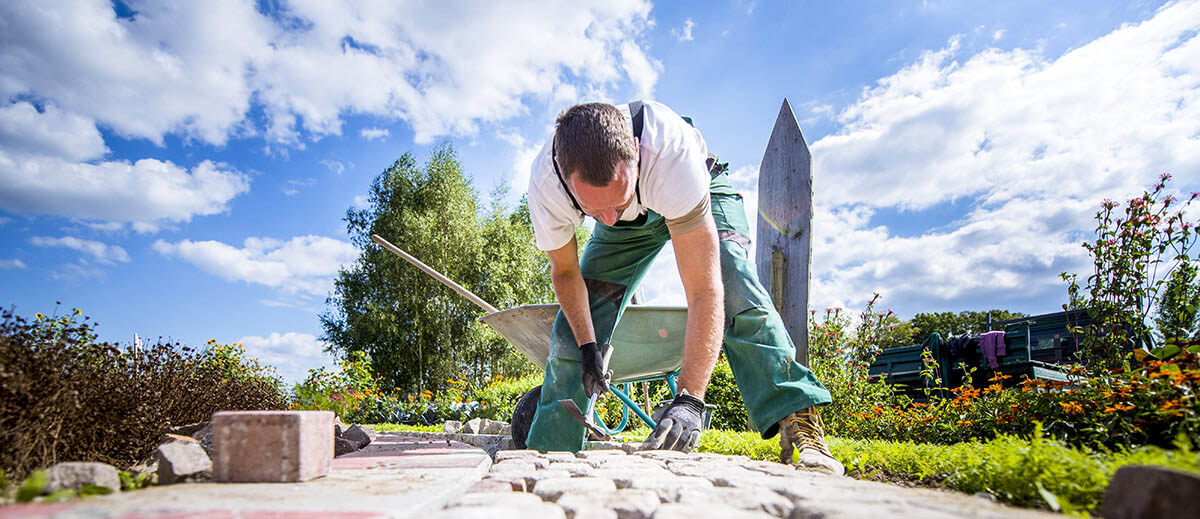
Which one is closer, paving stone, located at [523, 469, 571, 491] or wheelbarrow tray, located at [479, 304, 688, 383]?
paving stone, located at [523, 469, 571, 491]

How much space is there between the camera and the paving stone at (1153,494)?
81 cm

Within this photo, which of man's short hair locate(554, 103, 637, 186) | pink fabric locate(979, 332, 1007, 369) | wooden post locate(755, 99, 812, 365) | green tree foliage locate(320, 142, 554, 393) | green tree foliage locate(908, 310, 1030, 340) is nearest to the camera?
man's short hair locate(554, 103, 637, 186)

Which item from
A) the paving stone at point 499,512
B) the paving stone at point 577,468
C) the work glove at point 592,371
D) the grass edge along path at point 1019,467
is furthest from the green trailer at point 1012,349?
the paving stone at point 499,512

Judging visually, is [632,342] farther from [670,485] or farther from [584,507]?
[584,507]

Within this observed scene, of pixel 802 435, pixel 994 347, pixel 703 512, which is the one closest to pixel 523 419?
pixel 802 435

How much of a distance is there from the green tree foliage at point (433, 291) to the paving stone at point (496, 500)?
1183 cm

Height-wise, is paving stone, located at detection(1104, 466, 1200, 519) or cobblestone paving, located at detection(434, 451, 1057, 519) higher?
paving stone, located at detection(1104, 466, 1200, 519)

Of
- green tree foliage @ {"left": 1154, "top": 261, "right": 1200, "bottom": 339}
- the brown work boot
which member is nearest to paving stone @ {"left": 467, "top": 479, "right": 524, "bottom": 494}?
the brown work boot

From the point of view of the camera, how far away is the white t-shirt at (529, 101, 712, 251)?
2090 mm

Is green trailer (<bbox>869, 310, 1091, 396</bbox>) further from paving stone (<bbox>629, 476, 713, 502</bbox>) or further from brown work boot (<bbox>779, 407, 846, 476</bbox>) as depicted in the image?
paving stone (<bbox>629, 476, 713, 502</bbox>)

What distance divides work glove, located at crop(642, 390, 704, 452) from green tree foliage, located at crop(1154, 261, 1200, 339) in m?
2.32

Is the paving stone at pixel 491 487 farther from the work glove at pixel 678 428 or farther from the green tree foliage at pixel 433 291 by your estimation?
the green tree foliage at pixel 433 291

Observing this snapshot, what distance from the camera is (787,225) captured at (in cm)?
331

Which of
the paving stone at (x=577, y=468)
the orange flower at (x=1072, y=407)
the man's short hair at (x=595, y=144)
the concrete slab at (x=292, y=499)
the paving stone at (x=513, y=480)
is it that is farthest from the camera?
the orange flower at (x=1072, y=407)
